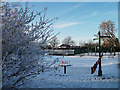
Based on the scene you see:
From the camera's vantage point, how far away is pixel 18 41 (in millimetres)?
3449

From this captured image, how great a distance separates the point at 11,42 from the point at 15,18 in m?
0.71

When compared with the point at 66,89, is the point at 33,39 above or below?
above

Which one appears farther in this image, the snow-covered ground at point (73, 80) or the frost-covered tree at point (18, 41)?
the snow-covered ground at point (73, 80)

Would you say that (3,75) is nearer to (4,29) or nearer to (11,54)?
(11,54)

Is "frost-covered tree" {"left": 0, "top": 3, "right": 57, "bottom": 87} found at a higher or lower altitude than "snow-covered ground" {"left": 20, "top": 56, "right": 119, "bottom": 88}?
higher

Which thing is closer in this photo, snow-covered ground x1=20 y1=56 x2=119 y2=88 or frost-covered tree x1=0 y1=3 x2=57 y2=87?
frost-covered tree x1=0 y1=3 x2=57 y2=87

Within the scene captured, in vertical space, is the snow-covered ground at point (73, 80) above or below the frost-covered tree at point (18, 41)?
below

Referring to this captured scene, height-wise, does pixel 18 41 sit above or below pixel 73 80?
above

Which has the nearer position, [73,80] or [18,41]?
[18,41]

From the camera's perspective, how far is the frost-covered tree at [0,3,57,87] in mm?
3357

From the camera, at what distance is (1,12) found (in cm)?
343

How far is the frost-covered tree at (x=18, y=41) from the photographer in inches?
132

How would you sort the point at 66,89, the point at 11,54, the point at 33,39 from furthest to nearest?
1. the point at 66,89
2. the point at 33,39
3. the point at 11,54

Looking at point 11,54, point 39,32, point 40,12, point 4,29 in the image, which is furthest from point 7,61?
point 40,12
